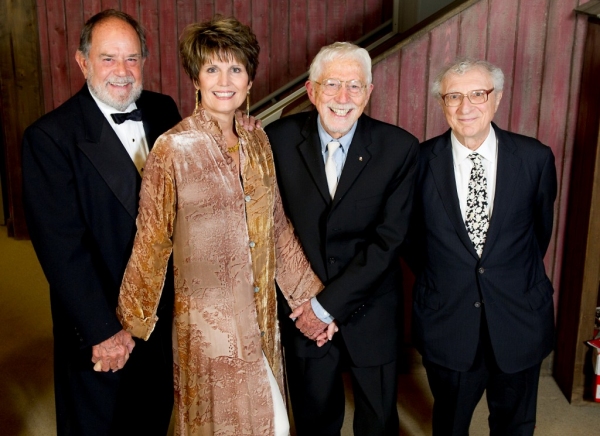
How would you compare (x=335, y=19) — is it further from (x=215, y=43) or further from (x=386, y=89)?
(x=215, y=43)

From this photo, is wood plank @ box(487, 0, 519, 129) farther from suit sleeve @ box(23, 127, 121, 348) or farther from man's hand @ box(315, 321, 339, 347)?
suit sleeve @ box(23, 127, 121, 348)

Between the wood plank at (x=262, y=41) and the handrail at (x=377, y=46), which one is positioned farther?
the wood plank at (x=262, y=41)

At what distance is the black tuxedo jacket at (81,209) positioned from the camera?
6.38ft

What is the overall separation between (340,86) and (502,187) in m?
0.63

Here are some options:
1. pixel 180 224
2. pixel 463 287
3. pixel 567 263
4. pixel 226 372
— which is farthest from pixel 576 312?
pixel 180 224

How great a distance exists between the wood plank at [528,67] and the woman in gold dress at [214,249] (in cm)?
146

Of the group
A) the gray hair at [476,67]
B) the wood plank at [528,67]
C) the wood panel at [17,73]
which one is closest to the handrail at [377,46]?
the wood plank at [528,67]

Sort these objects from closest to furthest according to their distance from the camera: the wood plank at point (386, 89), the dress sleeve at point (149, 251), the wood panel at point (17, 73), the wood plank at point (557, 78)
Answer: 1. the dress sleeve at point (149, 251)
2. the wood plank at point (557, 78)
3. the wood plank at point (386, 89)
4. the wood panel at point (17, 73)

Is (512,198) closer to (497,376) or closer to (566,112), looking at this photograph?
(497,376)

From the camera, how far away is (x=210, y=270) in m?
1.94

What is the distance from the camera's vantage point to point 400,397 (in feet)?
10.4

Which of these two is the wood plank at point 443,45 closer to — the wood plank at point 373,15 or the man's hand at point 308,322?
the man's hand at point 308,322

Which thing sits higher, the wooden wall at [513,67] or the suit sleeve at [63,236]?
the wooden wall at [513,67]

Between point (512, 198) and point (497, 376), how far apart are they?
644 millimetres
